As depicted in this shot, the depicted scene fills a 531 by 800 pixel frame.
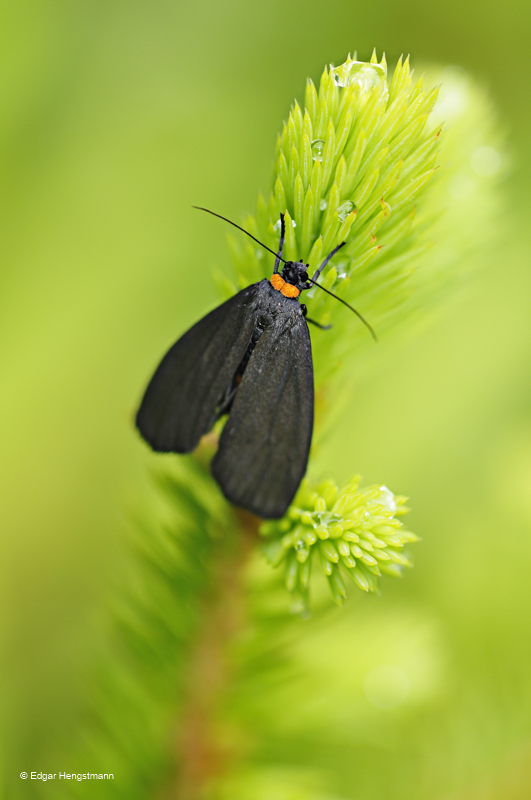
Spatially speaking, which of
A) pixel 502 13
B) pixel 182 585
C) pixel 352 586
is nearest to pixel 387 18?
pixel 502 13

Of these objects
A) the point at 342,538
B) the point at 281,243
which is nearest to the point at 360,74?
the point at 281,243

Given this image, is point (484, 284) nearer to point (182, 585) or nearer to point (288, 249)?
point (288, 249)

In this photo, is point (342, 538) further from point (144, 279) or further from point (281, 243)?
point (144, 279)

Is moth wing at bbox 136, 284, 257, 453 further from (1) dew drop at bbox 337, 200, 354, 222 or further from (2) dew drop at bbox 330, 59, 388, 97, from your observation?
(2) dew drop at bbox 330, 59, 388, 97

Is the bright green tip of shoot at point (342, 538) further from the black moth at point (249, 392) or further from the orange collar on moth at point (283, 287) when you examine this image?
the orange collar on moth at point (283, 287)

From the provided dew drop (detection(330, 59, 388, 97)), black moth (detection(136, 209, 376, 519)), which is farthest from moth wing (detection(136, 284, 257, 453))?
dew drop (detection(330, 59, 388, 97))
